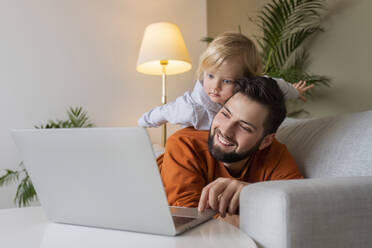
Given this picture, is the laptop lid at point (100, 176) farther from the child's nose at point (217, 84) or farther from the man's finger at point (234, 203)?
the child's nose at point (217, 84)

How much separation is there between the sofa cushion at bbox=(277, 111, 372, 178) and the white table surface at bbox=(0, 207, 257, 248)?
18.0 inches

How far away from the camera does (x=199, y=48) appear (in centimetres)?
310

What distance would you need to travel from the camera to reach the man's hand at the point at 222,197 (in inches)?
30.0

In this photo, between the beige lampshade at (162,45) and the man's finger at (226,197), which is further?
the beige lampshade at (162,45)

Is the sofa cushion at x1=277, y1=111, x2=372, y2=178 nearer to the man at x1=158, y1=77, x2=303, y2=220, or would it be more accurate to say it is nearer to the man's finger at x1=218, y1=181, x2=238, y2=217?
the man at x1=158, y1=77, x2=303, y2=220

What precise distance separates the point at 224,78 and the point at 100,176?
70cm

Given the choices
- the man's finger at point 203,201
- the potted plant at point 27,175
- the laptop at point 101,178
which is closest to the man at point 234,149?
the man's finger at point 203,201

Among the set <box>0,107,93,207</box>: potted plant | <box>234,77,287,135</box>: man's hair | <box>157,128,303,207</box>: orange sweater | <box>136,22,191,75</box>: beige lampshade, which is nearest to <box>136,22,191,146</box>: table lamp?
<box>136,22,191,75</box>: beige lampshade

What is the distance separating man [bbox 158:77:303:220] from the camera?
93 centimetres

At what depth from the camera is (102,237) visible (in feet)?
1.98

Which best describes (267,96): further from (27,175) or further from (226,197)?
(27,175)

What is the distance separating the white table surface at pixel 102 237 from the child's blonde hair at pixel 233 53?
0.64 meters

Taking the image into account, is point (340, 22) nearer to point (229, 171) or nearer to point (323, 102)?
point (323, 102)

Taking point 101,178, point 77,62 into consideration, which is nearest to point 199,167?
point 101,178
